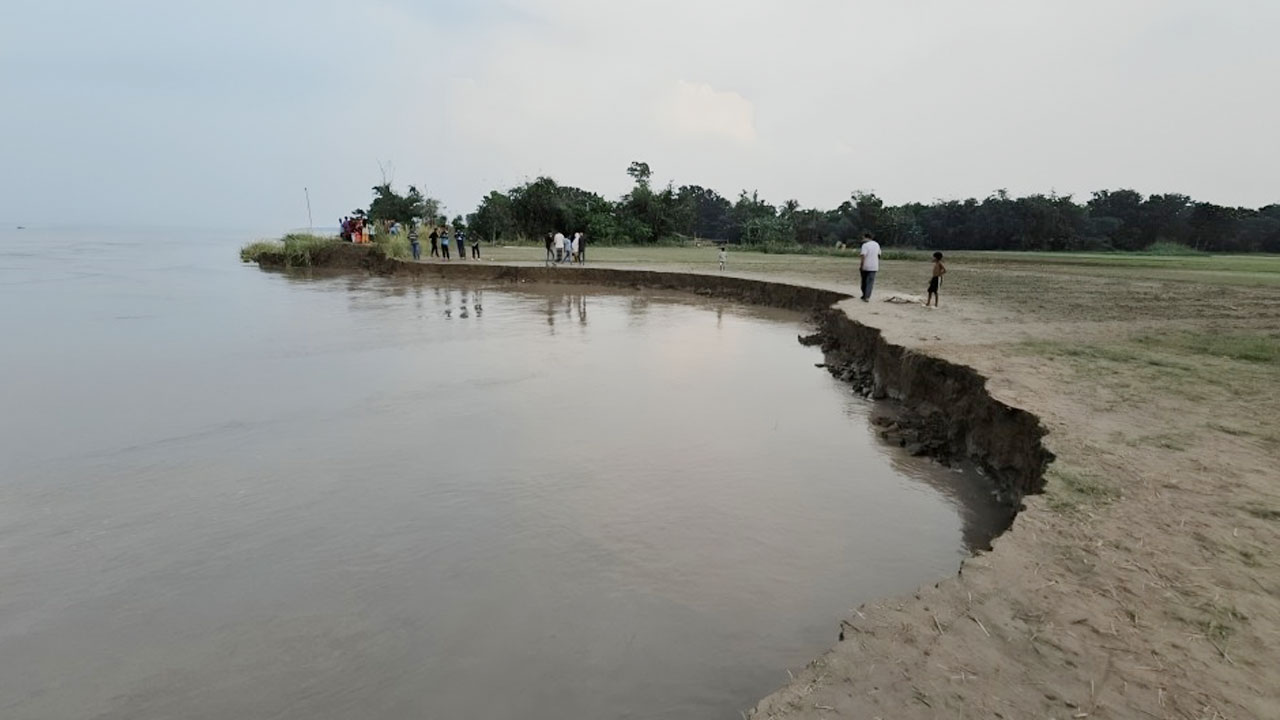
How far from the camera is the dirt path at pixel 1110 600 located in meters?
2.46

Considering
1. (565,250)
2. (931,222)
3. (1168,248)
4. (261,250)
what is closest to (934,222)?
(931,222)

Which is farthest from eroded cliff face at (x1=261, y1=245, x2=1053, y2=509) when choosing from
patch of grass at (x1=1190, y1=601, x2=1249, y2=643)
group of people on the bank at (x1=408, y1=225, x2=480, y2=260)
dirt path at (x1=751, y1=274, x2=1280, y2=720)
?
group of people on the bank at (x1=408, y1=225, x2=480, y2=260)

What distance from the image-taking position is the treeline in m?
41.8

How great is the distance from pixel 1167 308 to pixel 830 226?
3568 cm

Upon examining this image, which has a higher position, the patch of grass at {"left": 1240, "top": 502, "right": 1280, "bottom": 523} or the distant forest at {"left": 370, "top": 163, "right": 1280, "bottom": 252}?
the distant forest at {"left": 370, "top": 163, "right": 1280, "bottom": 252}

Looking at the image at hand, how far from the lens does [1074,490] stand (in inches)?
165

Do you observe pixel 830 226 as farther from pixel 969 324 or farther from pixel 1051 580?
pixel 1051 580

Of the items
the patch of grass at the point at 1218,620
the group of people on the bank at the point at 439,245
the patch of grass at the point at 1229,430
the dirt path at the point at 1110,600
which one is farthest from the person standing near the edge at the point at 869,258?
the group of people on the bank at the point at 439,245

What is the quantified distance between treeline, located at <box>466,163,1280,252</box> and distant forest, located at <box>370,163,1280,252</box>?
0.22ft

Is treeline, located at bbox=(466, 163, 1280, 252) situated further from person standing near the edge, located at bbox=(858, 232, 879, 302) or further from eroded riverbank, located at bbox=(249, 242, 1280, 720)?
eroded riverbank, located at bbox=(249, 242, 1280, 720)

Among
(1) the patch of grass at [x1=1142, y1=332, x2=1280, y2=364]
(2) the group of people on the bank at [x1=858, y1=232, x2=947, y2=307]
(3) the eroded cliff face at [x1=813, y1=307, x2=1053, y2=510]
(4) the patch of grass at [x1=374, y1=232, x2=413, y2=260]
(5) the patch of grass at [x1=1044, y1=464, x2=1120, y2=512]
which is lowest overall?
(3) the eroded cliff face at [x1=813, y1=307, x2=1053, y2=510]

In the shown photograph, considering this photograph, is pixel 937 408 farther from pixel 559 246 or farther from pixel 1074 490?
pixel 559 246

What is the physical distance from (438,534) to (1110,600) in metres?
4.34

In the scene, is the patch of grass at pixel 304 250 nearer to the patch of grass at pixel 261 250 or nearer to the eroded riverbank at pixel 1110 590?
the patch of grass at pixel 261 250
